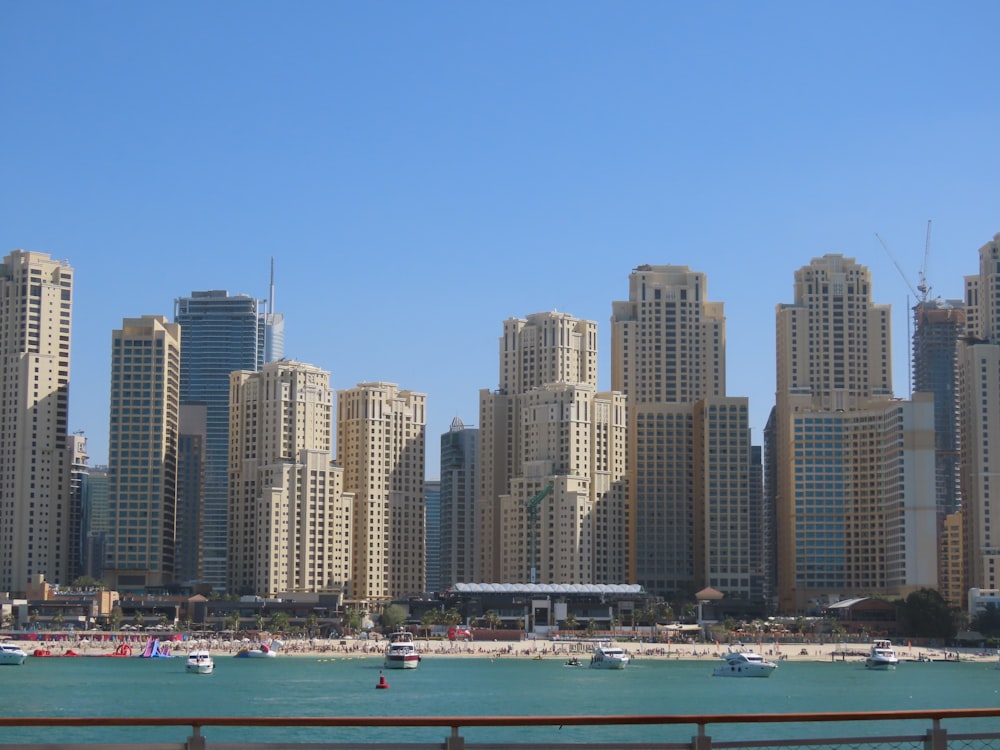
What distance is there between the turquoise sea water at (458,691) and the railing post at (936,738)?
43225 mm

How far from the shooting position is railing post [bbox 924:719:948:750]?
18.6 m

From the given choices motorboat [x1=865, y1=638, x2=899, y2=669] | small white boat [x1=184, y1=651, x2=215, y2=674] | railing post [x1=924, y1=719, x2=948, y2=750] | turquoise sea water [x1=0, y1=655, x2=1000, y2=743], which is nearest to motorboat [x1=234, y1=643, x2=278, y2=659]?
turquoise sea water [x1=0, y1=655, x2=1000, y2=743]

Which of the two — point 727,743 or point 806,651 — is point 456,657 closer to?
point 806,651

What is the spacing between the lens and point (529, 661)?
7215 inches

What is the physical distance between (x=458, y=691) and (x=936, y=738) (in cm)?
10805

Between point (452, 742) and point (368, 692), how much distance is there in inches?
4211

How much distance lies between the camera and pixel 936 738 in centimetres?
1870

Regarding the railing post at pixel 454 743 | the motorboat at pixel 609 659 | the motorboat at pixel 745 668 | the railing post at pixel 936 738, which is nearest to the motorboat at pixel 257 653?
the motorboat at pixel 609 659

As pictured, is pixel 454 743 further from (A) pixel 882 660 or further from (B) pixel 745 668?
(A) pixel 882 660

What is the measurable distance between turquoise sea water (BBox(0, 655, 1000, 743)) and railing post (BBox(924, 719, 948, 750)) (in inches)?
1702

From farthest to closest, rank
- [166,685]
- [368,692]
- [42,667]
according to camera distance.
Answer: [42,667] < [166,685] < [368,692]

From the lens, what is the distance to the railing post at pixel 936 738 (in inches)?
733

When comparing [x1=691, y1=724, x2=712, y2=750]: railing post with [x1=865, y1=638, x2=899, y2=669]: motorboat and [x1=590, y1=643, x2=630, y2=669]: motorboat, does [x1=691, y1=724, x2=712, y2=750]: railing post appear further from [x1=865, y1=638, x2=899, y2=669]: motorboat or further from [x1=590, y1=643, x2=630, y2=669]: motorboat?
[x1=865, y1=638, x2=899, y2=669]: motorboat

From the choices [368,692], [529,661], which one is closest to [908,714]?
[368,692]
